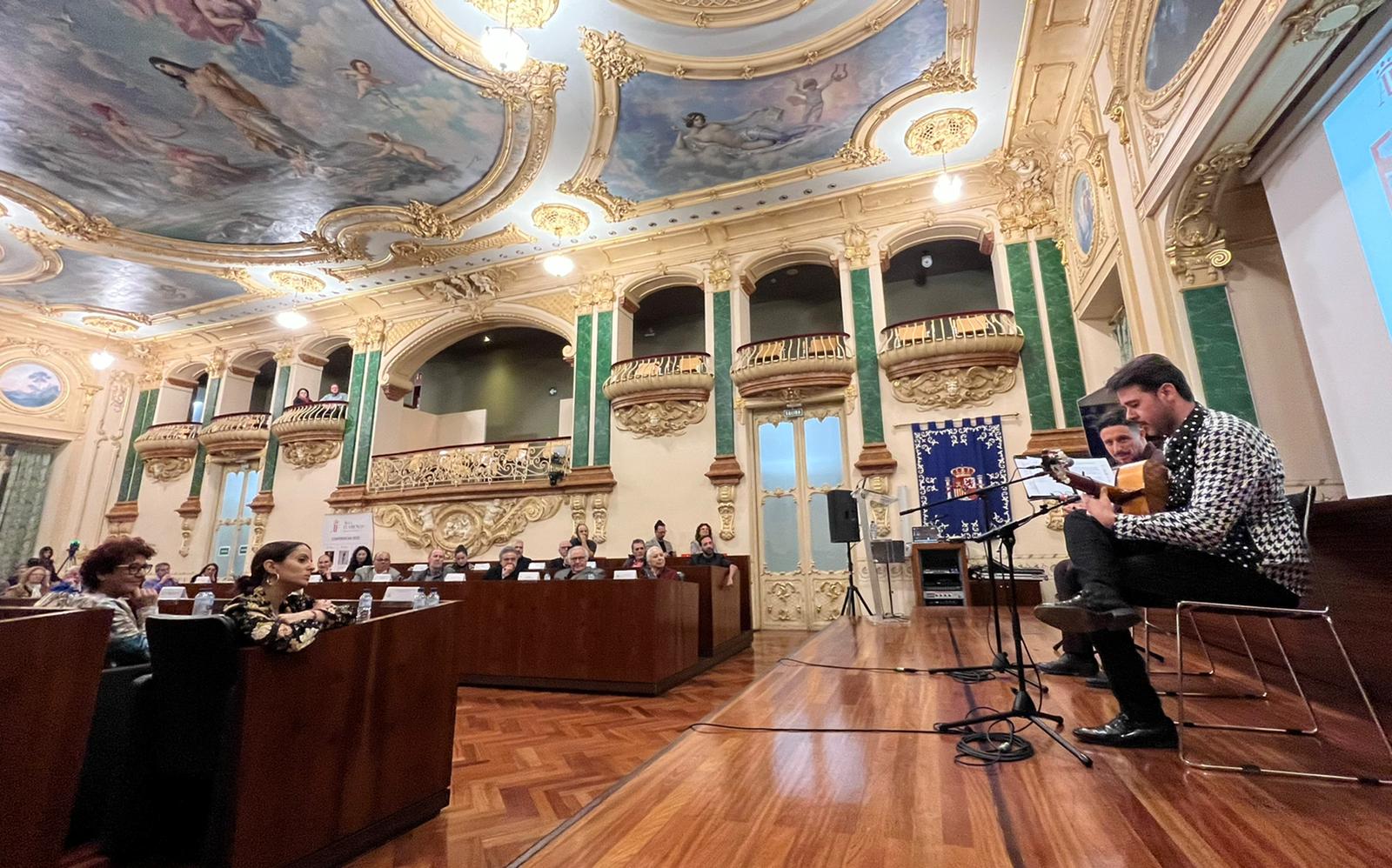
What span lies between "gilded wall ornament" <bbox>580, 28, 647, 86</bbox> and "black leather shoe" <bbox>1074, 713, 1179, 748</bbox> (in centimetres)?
620

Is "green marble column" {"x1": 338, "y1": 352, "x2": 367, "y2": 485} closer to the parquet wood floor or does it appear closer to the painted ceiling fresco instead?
the painted ceiling fresco

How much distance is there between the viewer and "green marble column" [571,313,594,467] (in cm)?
823

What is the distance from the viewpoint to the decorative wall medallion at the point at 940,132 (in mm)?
6328

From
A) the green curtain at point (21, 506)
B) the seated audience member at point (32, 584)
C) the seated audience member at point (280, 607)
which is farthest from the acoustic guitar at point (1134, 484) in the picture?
the green curtain at point (21, 506)

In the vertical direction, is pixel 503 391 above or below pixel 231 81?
below

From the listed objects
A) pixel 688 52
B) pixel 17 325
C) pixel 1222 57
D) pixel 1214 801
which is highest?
pixel 688 52

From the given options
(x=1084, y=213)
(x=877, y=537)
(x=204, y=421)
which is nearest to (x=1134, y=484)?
(x=1084, y=213)

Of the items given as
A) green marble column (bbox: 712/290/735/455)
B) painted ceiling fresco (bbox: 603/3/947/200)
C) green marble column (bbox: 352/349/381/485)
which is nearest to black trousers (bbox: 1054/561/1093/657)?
painted ceiling fresco (bbox: 603/3/947/200)

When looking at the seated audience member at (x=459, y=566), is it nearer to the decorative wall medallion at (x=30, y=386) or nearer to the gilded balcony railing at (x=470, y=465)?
the gilded balcony railing at (x=470, y=465)

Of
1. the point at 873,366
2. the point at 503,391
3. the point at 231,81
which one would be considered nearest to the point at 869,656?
the point at 873,366

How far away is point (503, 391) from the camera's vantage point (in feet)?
38.9

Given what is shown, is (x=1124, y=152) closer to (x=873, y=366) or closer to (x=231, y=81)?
(x=873, y=366)

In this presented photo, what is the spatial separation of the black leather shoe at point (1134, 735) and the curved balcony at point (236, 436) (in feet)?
39.2

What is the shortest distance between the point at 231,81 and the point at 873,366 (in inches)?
297
